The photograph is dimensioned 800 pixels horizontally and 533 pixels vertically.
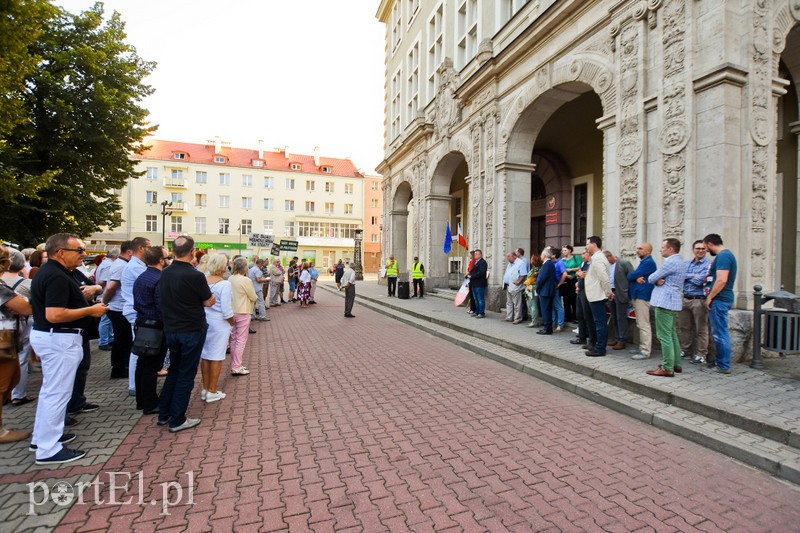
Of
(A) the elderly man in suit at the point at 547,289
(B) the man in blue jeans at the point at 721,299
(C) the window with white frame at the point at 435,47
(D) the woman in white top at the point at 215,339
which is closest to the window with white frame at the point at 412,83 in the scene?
(C) the window with white frame at the point at 435,47

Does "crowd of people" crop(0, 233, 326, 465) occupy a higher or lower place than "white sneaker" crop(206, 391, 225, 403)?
higher

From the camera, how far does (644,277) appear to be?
6.38 metres

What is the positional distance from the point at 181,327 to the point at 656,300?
6.13 m

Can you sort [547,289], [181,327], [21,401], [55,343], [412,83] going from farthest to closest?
1. [412,83]
2. [547,289]
3. [21,401]
4. [181,327]
5. [55,343]

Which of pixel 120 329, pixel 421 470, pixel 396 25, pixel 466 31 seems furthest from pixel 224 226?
pixel 421 470

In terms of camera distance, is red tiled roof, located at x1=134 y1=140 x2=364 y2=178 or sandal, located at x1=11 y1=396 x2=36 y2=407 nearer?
sandal, located at x1=11 y1=396 x2=36 y2=407

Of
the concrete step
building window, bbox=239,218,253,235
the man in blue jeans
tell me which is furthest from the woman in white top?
building window, bbox=239,218,253,235

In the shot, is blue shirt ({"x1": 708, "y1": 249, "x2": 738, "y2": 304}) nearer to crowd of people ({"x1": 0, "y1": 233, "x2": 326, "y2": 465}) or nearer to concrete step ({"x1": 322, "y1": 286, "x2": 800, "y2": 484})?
concrete step ({"x1": 322, "y1": 286, "x2": 800, "y2": 484})

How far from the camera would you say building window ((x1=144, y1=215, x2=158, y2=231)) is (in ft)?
166

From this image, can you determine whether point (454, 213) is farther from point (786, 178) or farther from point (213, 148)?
point (213, 148)

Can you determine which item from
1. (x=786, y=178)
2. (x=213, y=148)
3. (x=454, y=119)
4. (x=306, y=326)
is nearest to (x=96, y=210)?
(x=306, y=326)

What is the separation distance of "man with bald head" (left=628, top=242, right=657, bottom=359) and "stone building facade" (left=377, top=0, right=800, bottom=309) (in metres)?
0.75

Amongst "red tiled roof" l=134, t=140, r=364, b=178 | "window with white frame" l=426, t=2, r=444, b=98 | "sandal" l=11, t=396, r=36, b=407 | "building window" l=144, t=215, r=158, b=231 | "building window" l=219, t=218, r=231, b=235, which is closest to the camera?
"sandal" l=11, t=396, r=36, b=407

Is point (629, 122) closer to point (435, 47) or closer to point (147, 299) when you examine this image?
point (147, 299)
